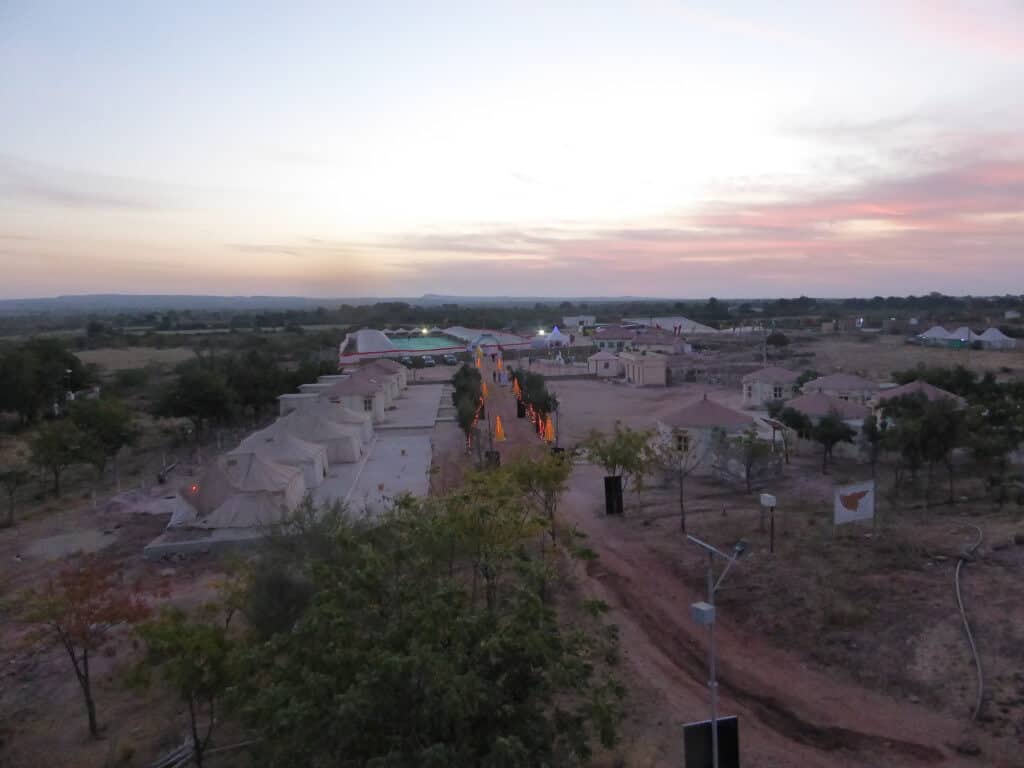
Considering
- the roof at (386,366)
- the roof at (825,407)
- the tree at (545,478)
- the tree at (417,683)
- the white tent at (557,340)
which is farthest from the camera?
the white tent at (557,340)

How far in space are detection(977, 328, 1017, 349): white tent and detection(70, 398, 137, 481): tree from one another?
218ft

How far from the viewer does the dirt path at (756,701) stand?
28.6 feet

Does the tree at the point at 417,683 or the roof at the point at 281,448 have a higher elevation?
the tree at the point at 417,683

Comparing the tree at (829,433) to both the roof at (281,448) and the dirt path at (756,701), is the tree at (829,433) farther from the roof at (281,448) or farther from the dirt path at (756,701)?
the roof at (281,448)

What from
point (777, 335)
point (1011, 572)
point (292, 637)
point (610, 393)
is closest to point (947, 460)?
point (1011, 572)

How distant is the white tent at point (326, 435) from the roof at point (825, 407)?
16.4 meters

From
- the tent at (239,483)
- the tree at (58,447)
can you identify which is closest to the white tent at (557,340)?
the tree at (58,447)

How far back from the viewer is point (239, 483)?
18.6 m

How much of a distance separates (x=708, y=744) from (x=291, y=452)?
674 inches

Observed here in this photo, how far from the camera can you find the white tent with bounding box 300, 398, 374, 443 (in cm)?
2633

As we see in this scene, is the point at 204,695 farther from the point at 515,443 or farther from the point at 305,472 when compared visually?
the point at 515,443

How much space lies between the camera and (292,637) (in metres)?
6.45

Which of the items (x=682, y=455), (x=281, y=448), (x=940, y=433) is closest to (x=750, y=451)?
(x=682, y=455)

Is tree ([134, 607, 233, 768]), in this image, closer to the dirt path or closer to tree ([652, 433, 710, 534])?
the dirt path
